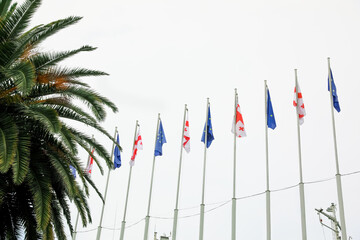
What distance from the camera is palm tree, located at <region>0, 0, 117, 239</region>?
13422 mm

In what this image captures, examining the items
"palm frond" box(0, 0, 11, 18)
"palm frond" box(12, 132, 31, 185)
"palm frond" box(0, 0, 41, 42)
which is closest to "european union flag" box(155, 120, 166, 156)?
"palm frond" box(0, 0, 11, 18)

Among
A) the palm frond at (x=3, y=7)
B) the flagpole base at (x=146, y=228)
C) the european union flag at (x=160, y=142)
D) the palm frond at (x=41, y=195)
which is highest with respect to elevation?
the european union flag at (x=160, y=142)

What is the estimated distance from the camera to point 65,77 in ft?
50.9

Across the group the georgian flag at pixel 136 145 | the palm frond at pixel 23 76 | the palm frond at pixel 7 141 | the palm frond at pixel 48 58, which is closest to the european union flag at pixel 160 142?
the georgian flag at pixel 136 145

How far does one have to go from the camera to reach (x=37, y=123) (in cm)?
1473

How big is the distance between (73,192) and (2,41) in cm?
509

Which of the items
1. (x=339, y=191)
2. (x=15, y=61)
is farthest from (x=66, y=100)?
(x=339, y=191)

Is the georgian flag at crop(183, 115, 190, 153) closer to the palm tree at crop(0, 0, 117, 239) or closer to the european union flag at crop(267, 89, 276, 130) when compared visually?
the european union flag at crop(267, 89, 276, 130)

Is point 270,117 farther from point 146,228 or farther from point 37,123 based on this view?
point 37,123

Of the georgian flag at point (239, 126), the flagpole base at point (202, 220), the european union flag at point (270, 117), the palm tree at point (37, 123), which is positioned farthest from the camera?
the georgian flag at point (239, 126)

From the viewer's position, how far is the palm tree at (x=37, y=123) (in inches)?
528

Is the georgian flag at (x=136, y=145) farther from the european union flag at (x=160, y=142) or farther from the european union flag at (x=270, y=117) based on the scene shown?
the european union flag at (x=270, y=117)

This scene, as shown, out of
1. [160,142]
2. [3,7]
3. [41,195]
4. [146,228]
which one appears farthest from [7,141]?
[160,142]

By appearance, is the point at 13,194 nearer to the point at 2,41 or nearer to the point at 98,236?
the point at 2,41
